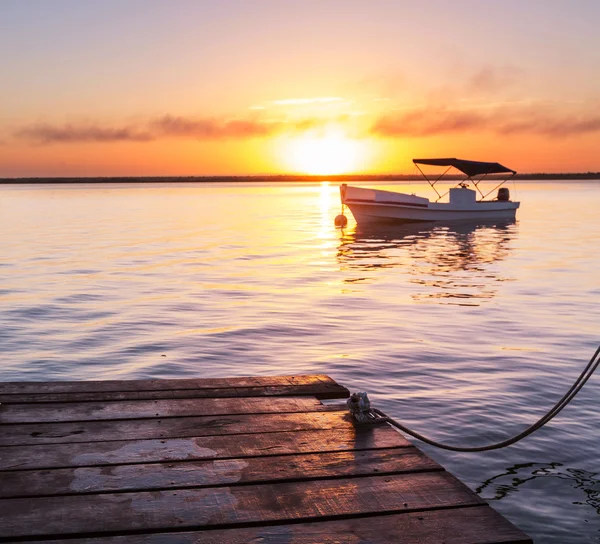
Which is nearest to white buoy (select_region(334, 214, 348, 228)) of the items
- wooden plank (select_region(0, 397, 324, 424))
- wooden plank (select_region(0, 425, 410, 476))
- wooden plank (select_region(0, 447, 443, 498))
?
wooden plank (select_region(0, 397, 324, 424))

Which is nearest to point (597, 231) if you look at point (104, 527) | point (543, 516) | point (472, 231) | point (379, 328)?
point (472, 231)

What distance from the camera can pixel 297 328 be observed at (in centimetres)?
1302

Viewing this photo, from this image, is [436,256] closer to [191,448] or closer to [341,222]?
[341,222]

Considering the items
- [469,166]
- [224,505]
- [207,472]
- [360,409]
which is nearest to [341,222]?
[469,166]

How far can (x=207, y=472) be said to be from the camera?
14.1 ft

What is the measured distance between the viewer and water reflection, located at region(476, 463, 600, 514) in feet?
19.6

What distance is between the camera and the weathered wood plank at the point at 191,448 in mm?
4496

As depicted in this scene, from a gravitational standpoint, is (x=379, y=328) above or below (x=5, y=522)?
below

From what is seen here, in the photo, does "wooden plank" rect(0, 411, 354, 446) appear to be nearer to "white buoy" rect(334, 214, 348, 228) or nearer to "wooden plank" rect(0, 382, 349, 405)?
"wooden plank" rect(0, 382, 349, 405)

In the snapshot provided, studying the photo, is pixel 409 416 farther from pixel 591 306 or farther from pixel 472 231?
pixel 472 231

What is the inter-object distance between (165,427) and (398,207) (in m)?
34.1

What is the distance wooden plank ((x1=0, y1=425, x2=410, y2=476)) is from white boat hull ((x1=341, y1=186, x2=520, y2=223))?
3282 cm

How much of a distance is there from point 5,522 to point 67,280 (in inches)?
658

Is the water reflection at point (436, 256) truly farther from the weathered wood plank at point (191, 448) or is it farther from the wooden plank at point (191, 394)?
the weathered wood plank at point (191, 448)
